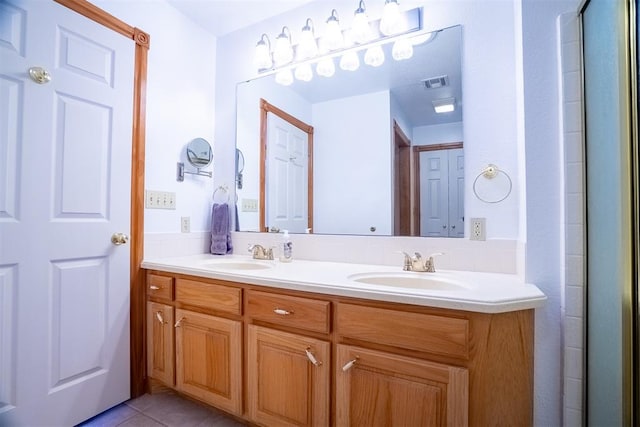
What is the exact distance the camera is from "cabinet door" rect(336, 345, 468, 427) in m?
0.90

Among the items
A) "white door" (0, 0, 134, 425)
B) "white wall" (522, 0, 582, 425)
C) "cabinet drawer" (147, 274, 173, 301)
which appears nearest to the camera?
"white wall" (522, 0, 582, 425)

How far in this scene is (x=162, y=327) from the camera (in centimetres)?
157

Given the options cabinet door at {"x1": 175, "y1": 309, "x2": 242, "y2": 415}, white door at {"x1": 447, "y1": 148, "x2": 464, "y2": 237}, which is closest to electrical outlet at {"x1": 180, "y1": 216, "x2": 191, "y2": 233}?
cabinet door at {"x1": 175, "y1": 309, "x2": 242, "y2": 415}

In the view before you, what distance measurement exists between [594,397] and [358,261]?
993 mm

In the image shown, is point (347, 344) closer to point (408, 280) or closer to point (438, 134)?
point (408, 280)

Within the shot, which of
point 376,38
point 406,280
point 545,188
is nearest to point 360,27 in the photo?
point 376,38

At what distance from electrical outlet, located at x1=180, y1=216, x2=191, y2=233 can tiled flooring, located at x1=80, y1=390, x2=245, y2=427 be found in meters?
0.96

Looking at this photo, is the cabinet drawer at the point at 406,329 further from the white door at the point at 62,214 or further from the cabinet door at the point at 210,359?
the white door at the point at 62,214

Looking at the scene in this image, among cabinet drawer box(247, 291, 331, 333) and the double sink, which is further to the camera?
the double sink

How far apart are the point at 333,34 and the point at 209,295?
1543mm

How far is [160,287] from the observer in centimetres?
158

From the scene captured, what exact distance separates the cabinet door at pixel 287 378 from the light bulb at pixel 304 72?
1451mm

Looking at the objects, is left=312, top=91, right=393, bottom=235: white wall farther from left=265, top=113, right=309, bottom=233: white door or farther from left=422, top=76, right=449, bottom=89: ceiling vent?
left=422, top=76, right=449, bottom=89: ceiling vent

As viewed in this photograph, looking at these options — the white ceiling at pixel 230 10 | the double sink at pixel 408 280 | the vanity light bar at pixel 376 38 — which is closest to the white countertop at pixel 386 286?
the double sink at pixel 408 280
